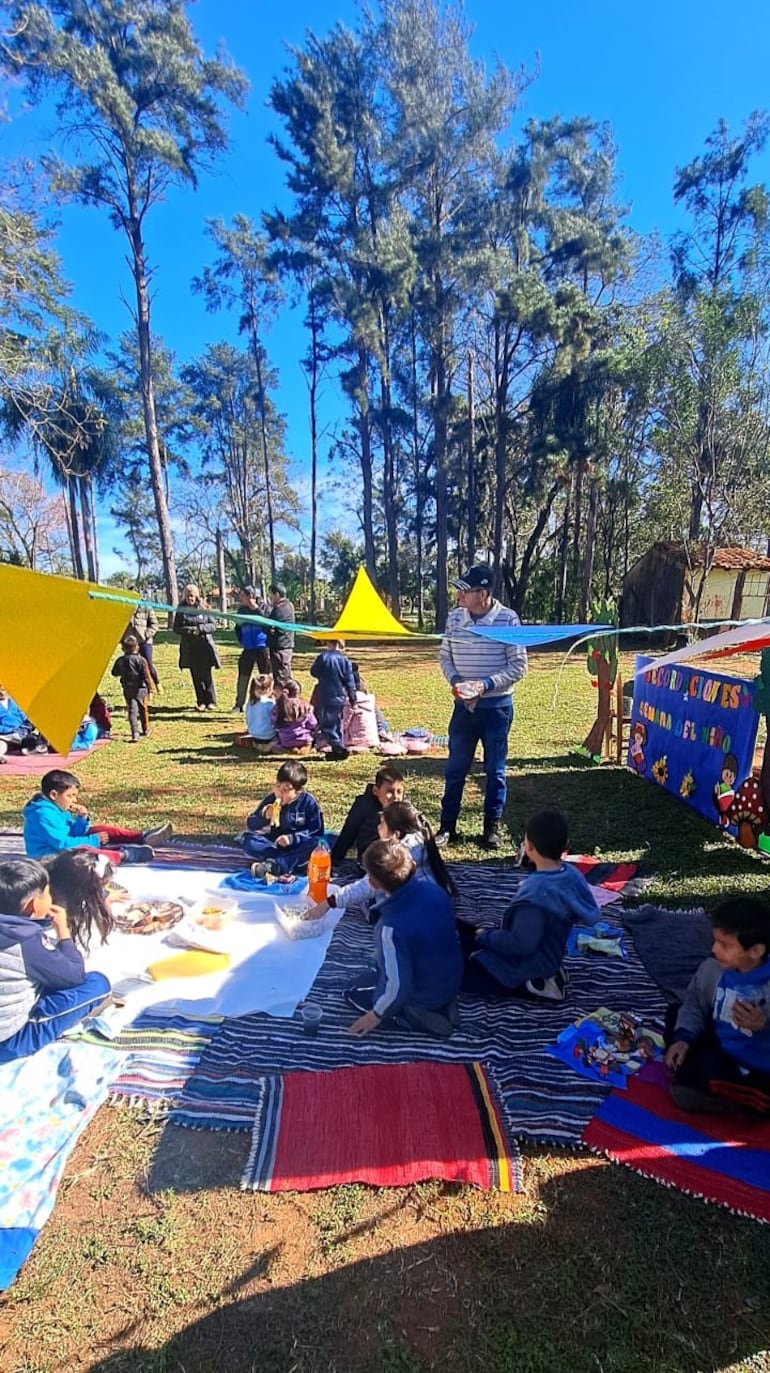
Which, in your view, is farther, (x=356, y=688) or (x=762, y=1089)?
(x=356, y=688)

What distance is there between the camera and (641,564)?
82.6 ft

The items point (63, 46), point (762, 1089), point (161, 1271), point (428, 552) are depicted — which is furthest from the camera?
point (428, 552)

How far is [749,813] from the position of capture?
4.91 m

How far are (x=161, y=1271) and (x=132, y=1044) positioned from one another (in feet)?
3.38

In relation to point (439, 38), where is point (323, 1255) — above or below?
below

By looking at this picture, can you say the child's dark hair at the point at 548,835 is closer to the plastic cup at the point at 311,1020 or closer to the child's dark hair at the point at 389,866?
the child's dark hair at the point at 389,866

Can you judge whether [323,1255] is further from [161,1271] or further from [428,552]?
[428,552]

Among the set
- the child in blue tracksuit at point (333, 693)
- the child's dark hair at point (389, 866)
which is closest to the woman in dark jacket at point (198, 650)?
the child in blue tracksuit at point (333, 693)

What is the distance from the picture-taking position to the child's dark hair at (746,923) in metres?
2.54

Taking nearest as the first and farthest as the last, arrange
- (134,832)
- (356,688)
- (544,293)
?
(134,832) < (356,688) < (544,293)

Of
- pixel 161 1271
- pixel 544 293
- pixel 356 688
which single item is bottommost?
pixel 161 1271

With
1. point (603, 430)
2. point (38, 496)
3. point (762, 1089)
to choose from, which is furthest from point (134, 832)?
point (38, 496)

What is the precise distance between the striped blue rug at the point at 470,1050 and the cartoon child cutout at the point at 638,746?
11.9ft

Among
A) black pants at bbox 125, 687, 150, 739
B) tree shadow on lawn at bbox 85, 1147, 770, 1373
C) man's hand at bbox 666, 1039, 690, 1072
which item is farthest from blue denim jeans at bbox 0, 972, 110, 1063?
black pants at bbox 125, 687, 150, 739
